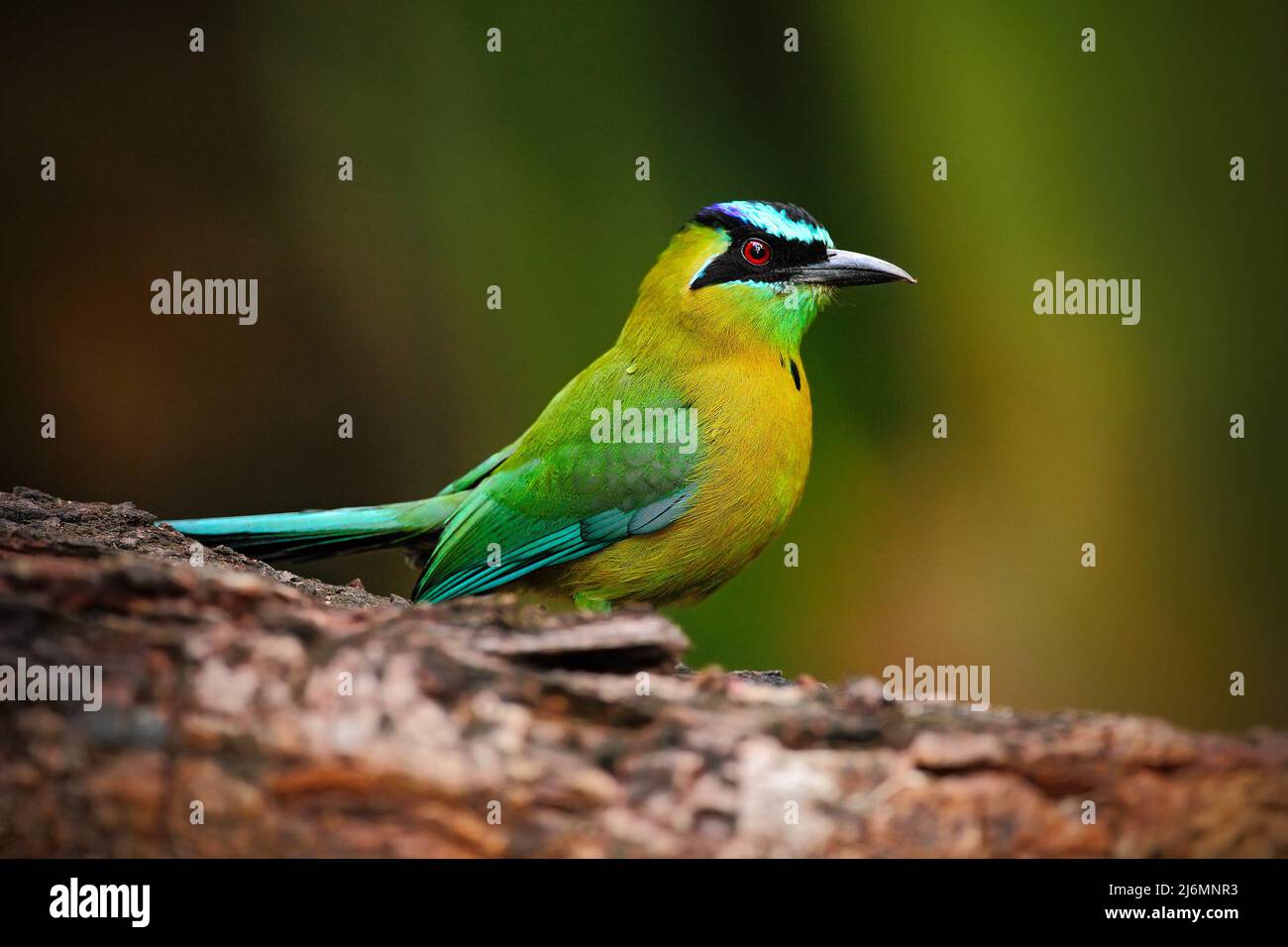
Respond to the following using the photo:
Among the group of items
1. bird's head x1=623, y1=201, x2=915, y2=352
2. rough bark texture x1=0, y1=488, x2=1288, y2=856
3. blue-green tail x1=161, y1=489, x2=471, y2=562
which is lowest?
rough bark texture x1=0, y1=488, x2=1288, y2=856

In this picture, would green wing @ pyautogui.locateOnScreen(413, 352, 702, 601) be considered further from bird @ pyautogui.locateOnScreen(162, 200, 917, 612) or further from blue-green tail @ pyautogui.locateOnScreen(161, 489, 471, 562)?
blue-green tail @ pyautogui.locateOnScreen(161, 489, 471, 562)

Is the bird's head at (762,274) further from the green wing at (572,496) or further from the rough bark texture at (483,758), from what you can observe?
the rough bark texture at (483,758)

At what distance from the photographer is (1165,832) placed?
2.71m

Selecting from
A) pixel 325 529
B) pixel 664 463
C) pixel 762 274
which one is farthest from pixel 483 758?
pixel 762 274

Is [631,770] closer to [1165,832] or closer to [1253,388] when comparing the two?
[1165,832]

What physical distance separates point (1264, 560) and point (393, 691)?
17.0 feet

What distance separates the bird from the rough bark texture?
194cm

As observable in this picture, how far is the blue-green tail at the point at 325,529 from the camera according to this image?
4938 millimetres

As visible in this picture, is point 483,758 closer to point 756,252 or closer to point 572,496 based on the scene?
point 572,496

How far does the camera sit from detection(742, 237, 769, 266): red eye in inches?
204

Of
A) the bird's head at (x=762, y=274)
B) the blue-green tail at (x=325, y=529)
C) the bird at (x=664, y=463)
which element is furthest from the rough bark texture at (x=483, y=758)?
the bird's head at (x=762, y=274)

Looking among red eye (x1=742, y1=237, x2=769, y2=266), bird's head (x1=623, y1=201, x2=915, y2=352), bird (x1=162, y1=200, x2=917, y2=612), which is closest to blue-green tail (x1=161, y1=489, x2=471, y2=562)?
bird (x1=162, y1=200, x2=917, y2=612)

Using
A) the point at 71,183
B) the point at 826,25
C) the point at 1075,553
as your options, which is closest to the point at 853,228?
the point at 826,25
